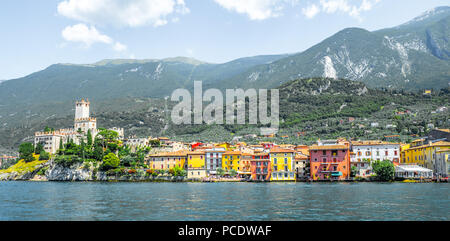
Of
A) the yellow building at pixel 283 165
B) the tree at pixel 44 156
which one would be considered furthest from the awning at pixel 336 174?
the tree at pixel 44 156

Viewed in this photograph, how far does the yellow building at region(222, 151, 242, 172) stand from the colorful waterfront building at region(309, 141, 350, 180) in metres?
16.8

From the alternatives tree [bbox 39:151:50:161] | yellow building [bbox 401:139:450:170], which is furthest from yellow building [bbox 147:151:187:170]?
yellow building [bbox 401:139:450:170]

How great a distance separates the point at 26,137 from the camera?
635 feet

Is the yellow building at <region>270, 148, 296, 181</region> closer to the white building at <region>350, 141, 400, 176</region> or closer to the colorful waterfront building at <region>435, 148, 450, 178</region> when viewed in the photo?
the white building at <region>350, 141, 400, 176</region>

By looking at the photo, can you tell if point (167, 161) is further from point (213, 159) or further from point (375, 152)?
point (375, 152)

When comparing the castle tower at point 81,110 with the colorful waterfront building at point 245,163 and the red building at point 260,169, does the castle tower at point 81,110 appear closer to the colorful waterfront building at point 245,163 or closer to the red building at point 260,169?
the colorful waterfront building at point 245,163

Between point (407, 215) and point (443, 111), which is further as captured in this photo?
point (443, 111)

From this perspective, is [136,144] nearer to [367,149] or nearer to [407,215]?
[367,149]

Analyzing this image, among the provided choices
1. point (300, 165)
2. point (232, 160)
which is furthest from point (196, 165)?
point (300, 165)

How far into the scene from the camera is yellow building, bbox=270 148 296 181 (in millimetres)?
81125

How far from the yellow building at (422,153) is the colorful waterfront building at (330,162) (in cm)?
1554
